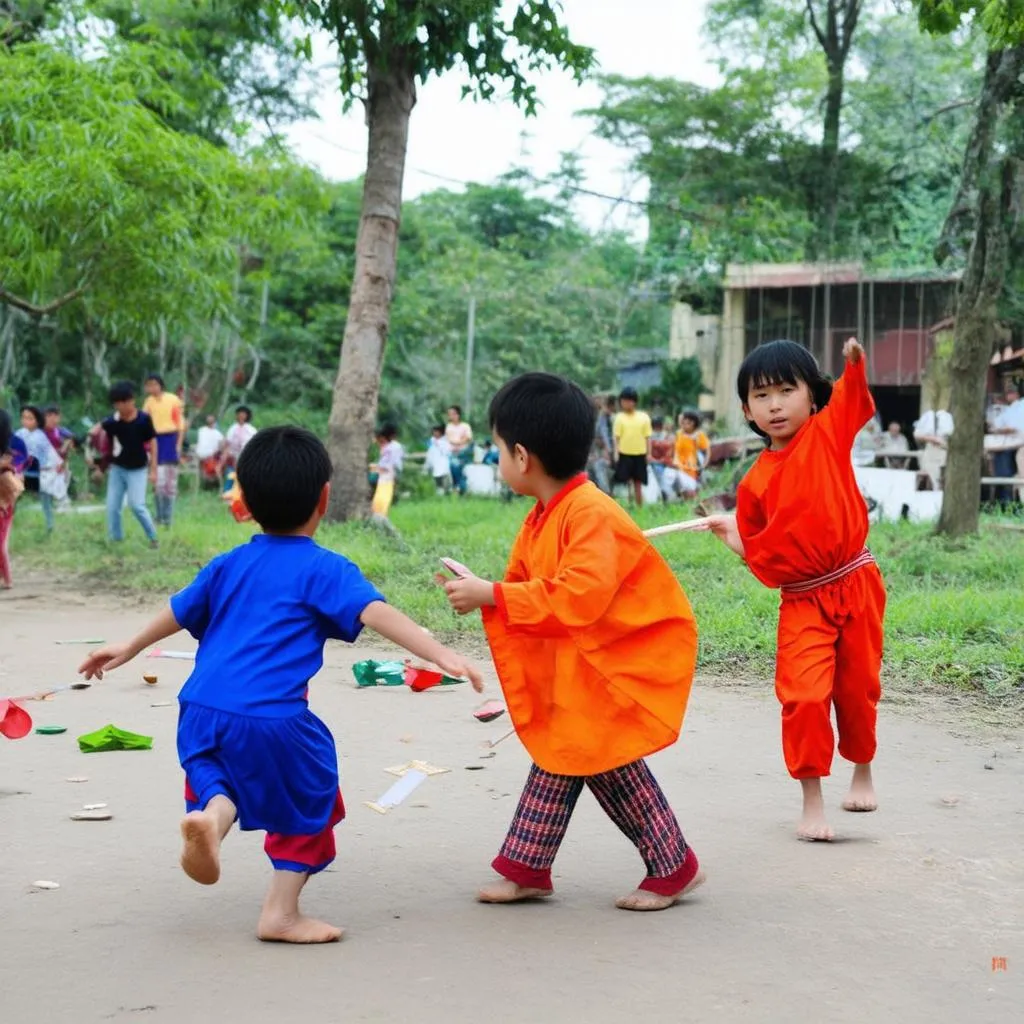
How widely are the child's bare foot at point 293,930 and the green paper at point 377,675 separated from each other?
363 centimetres

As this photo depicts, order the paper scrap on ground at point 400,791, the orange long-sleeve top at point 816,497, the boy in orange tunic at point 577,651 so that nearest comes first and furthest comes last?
the boy in orange tunic at point 577,651, the orange long-sleeve top at point 816,497, the paper scrap on ground at point 400,791

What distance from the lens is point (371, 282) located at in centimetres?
1307

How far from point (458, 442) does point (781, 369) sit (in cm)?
1740

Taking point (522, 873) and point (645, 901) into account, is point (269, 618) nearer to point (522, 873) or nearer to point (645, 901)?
point (522, 873)

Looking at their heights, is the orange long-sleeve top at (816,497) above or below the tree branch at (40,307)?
below

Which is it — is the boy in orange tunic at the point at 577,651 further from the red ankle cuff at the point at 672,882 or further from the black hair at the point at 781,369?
the black hair at the point at 781,369

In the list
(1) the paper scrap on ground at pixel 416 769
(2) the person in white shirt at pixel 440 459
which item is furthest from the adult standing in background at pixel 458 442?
(1) the paper scrap on ground at pixel 416 769

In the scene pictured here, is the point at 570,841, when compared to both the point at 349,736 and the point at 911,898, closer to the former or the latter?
the point at 911,898

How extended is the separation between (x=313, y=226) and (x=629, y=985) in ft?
69.6

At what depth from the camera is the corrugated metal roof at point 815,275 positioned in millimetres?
27844

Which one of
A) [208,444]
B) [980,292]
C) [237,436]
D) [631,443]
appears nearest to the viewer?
[980,292]

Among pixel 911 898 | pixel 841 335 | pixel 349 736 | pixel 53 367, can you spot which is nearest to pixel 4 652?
pixel 349 736

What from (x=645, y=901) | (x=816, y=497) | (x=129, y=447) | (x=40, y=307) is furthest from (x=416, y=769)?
(x=40, y=307)

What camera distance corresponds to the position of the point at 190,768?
11.1ft
